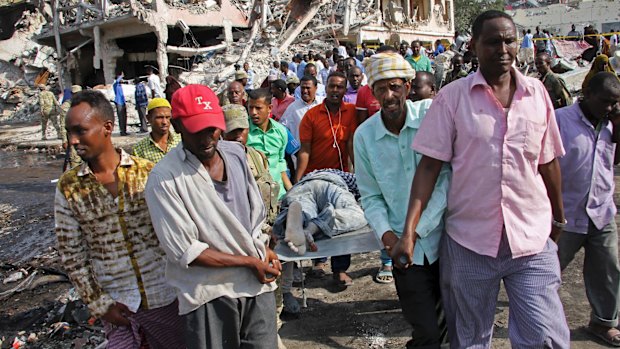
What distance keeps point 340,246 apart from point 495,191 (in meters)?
1.40

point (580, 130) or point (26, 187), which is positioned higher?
point (580, 130)

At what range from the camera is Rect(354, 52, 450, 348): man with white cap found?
244 cm

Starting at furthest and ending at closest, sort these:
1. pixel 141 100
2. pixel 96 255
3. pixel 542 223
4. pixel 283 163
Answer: pixel 141 100, pixel 283 163, pixel 96 255, pixel 542 223

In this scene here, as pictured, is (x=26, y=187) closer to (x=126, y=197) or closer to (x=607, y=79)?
(x=126, y=197)

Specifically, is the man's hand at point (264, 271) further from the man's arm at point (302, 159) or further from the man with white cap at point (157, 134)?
the man's arm at point (302, 159)

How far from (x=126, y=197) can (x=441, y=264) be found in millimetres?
1503

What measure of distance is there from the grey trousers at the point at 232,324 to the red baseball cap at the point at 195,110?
2.46 ft

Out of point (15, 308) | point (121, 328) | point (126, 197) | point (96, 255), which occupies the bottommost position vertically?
point (15, 308)

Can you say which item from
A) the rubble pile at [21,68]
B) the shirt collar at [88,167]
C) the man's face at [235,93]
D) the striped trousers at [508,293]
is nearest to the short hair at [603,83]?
the striped trousers at [508,293]

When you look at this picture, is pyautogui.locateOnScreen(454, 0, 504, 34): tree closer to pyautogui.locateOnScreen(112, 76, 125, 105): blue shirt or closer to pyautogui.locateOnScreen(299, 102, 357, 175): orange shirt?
pyautogui.locateOnScreen(112, 76, 125, 105): blue shirt

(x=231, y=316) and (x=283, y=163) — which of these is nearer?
(x=231, y=316)

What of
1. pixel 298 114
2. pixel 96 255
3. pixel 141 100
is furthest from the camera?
pixel 141 100

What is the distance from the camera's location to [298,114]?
5.53m

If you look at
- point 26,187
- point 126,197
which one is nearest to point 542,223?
point 126,197
